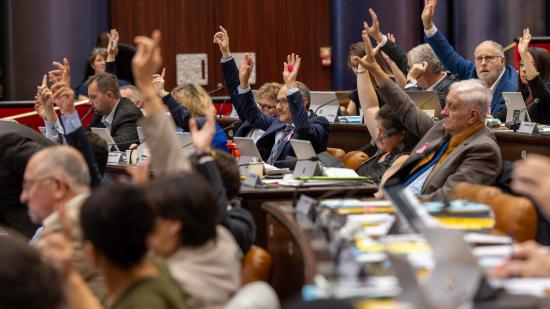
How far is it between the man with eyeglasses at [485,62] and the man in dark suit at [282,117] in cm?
107

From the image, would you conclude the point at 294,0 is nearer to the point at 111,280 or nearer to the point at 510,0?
the point at 510,0

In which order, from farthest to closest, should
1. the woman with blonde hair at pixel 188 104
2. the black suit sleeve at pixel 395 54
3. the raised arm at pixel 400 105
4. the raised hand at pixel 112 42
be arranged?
the raised hand at pixel 112 42
the black suit sleeve at pixel 395 54
the woman with blonde hair at pixel 188 104
the raised arm at pixel 400 105

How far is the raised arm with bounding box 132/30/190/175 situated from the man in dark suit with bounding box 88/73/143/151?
419cm

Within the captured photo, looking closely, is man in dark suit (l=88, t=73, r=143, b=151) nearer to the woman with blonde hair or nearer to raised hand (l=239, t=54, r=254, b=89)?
the woman with blonde hair

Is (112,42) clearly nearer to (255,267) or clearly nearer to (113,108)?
(113,108)

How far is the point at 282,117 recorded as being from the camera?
6719mm

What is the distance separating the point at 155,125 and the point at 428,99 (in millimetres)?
3850

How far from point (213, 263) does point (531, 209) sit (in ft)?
3.61

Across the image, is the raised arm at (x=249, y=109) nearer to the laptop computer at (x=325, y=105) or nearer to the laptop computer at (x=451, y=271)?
the laptop computer at (x=325, y=105)

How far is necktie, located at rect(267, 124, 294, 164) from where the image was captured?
21.3ft

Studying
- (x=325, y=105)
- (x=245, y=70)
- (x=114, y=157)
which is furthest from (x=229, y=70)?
(x=325, y=105)

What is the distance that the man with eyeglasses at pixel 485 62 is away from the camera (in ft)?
24.3

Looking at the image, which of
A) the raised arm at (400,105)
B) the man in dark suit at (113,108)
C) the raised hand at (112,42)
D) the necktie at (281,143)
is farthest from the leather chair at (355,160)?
the raised hand at (112,42)

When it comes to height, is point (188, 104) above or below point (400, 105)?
below
